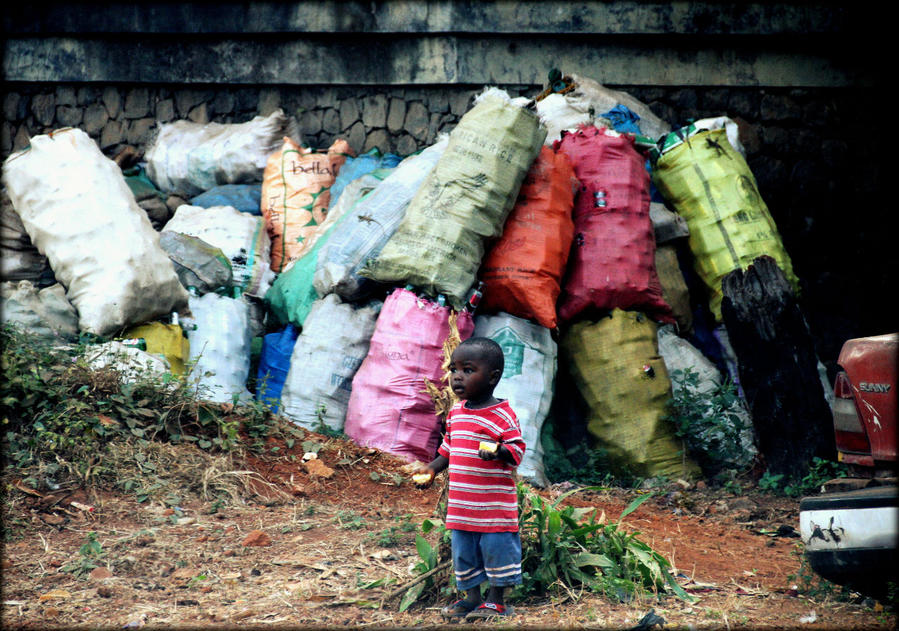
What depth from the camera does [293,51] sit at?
21.9ft

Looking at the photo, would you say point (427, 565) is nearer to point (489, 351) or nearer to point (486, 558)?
point (486, 558)

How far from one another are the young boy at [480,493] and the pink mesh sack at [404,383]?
1.76 meters

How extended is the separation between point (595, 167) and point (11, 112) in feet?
16.6

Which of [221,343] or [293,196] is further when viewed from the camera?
[293,196]

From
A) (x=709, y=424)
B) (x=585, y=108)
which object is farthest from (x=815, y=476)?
(x=585, y=108)

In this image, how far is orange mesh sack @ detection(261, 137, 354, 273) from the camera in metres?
5.94

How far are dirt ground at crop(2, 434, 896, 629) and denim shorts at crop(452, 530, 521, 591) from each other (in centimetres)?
14

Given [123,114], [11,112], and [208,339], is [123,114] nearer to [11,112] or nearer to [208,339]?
[11,112]

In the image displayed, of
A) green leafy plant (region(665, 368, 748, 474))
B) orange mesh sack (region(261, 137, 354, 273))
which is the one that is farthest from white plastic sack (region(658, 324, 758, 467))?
orange mesh sack (region(261, 137, 354, 273))

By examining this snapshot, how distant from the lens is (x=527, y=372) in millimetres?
4488

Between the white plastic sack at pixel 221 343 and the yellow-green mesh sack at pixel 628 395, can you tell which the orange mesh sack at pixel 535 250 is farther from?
the white plastic sack at pixel 221 343

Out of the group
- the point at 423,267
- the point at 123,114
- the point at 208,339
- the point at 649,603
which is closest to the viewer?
the point at 649,603

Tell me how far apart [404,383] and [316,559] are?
1.45m

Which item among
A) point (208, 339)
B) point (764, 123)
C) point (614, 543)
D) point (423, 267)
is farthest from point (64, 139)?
point (764, 123)
